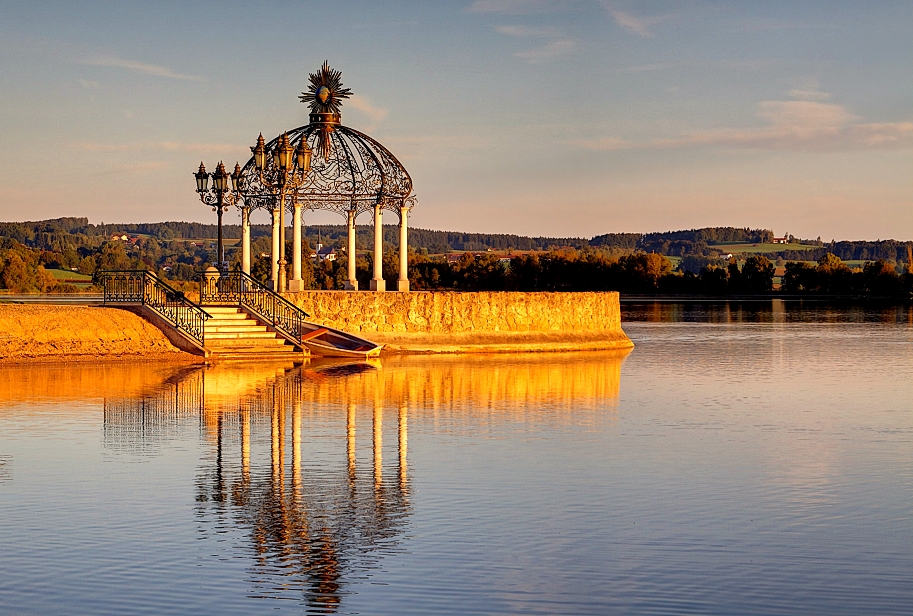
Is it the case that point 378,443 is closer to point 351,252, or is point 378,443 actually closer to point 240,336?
point 240,336

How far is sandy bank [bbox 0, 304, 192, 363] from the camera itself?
30.7 meters

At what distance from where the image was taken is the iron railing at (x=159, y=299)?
1312 inches

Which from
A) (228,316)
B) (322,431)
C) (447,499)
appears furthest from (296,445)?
(228,316)

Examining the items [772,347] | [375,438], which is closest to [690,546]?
[375,438]

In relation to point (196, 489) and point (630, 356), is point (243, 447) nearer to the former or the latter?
point (196, 489)

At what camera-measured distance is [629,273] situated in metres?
152

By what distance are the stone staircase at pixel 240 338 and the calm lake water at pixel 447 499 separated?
21.7ft

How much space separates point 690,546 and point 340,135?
1233 inches

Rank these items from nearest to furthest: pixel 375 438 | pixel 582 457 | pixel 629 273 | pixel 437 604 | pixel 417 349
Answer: pixel 437 604 < pixel 582 457 < pixel 375 438 < pixel 417 349 < pixel 629 273

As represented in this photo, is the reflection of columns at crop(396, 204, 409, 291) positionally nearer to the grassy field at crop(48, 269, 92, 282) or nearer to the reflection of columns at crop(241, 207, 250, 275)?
the reflection of columns at crop(241, 207, 250, 275)

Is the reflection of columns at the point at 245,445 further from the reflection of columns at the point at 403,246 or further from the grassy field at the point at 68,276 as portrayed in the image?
the grassy field at the point at 68,276

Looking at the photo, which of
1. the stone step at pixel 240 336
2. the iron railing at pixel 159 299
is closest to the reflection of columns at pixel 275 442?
the stone step at pixel 240 336

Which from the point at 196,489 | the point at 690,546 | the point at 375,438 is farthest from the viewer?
the point at 375,438

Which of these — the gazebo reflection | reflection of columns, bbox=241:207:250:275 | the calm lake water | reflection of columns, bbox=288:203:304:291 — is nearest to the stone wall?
the gazebo reflection
